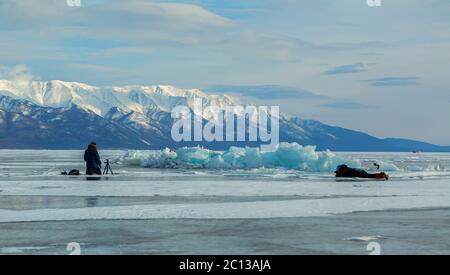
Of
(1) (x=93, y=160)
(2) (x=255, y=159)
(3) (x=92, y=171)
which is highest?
(1) (x=93, y=160)

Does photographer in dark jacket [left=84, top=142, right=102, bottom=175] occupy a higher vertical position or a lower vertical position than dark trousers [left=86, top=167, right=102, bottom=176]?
higher

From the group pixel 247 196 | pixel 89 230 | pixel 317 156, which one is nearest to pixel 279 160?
pixel 317 156

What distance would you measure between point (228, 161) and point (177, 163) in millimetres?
6178

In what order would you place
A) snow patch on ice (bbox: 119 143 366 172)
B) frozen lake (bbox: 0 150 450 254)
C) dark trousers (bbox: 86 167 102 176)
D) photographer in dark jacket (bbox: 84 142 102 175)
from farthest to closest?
snow patch on ice (bbox: 119 143 366 172)
dark trousers (bbox: 86 167 102 176)
photographer in dark jacket (bbox: 84 142 102 175)
frozen lake (bbox: 0 150 450 254)

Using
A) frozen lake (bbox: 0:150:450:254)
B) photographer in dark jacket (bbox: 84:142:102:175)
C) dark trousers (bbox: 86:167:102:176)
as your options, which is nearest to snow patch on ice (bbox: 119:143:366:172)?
dark trousers (bbox: 86:167:102:176)

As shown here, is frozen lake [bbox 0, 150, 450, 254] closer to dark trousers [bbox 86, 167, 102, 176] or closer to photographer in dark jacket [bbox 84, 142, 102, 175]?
photographer in dark jacket [bbox 84, 142, 102, 175]

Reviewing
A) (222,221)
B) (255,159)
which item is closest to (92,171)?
(255,159)

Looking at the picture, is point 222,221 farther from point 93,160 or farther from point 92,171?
point 92,171

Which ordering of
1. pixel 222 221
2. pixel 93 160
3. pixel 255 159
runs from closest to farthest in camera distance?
1. pixel 222 221
2. pixel 93 160
3. pixel 255 159

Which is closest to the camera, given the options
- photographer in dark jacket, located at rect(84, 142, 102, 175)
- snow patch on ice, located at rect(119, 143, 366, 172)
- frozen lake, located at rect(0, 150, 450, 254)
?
frozen lake, located at rect(0, 150, 450, 254)

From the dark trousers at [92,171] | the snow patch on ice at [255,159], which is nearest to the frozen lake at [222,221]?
the dark trousers at [92,171]
